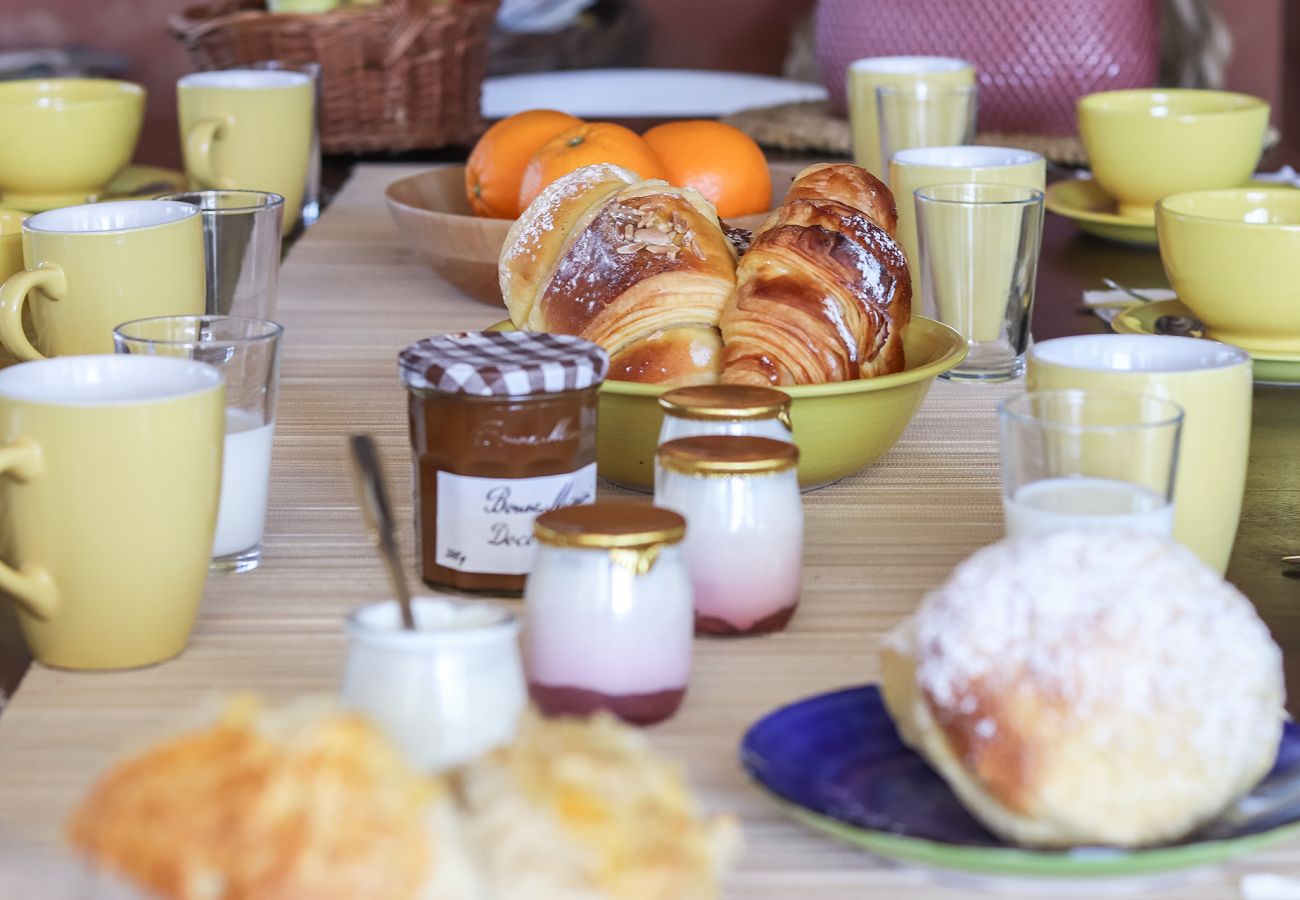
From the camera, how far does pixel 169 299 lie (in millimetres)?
1020

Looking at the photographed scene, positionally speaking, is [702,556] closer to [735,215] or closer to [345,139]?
[735,215]

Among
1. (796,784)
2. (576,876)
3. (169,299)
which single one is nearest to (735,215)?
(169,299)

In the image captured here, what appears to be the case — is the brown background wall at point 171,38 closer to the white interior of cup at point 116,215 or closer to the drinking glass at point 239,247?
the drinking glass at point 239,247

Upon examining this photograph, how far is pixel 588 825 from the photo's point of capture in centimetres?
43

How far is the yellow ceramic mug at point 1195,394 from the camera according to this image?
73cm

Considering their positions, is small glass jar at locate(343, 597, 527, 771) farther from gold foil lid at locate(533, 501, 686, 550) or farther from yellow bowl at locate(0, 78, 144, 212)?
yellow bowl at locate(0, 78, 144, 212)

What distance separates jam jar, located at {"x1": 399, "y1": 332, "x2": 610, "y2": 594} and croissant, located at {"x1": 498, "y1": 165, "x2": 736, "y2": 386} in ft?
0.45

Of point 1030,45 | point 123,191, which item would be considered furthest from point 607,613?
point 1030,45

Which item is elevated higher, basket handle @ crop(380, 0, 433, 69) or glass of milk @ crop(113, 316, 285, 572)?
basket handle @ crop(380, 0, 433, 69)

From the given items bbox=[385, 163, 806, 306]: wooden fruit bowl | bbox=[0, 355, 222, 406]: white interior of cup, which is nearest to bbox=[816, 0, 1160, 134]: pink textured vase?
bbox=[385, 163, 806, 306]: wooden fruit bowl

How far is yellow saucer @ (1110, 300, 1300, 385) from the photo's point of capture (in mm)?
1069

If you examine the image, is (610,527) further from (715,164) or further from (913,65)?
(913,65)

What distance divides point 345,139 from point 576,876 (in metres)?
1.65

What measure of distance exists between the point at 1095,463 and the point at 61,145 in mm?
1135
